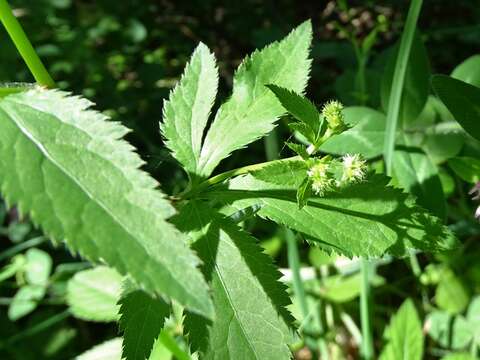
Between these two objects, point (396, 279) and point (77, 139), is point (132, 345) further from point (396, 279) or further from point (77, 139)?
point (396, 279)

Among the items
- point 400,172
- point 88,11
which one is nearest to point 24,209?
point 400,172

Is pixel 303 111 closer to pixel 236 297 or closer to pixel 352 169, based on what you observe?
pixel 352 169

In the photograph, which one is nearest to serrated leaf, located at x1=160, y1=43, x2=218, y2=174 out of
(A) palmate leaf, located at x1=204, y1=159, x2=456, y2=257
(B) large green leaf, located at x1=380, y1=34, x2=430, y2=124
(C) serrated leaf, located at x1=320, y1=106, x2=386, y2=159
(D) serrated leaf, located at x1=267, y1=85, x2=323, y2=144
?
(A) palmate leaf, located at x1=204, y1=159, x2=456, y2=257

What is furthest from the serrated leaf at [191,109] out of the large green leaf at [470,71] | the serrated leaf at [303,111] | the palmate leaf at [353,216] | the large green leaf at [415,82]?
the large green leaf at [470,71]

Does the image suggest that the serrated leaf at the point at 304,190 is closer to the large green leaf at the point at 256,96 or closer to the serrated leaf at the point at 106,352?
the large green leaf at the point at 256,96

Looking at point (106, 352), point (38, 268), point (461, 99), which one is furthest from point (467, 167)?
point (38, 268)

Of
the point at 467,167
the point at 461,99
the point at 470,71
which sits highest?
the point at 461,99

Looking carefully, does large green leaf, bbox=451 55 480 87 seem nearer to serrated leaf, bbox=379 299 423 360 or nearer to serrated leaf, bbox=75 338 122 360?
serrated leaf, bbox=379 299 423 360

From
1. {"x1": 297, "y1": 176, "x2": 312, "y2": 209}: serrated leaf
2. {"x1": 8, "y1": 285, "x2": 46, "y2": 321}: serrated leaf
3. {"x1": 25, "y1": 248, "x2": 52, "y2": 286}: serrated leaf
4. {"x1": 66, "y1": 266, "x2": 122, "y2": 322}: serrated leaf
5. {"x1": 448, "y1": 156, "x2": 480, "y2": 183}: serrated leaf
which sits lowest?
{"x1": 8, "y1": 285, "x2": 46, "y2": 321}: serrated leaf
